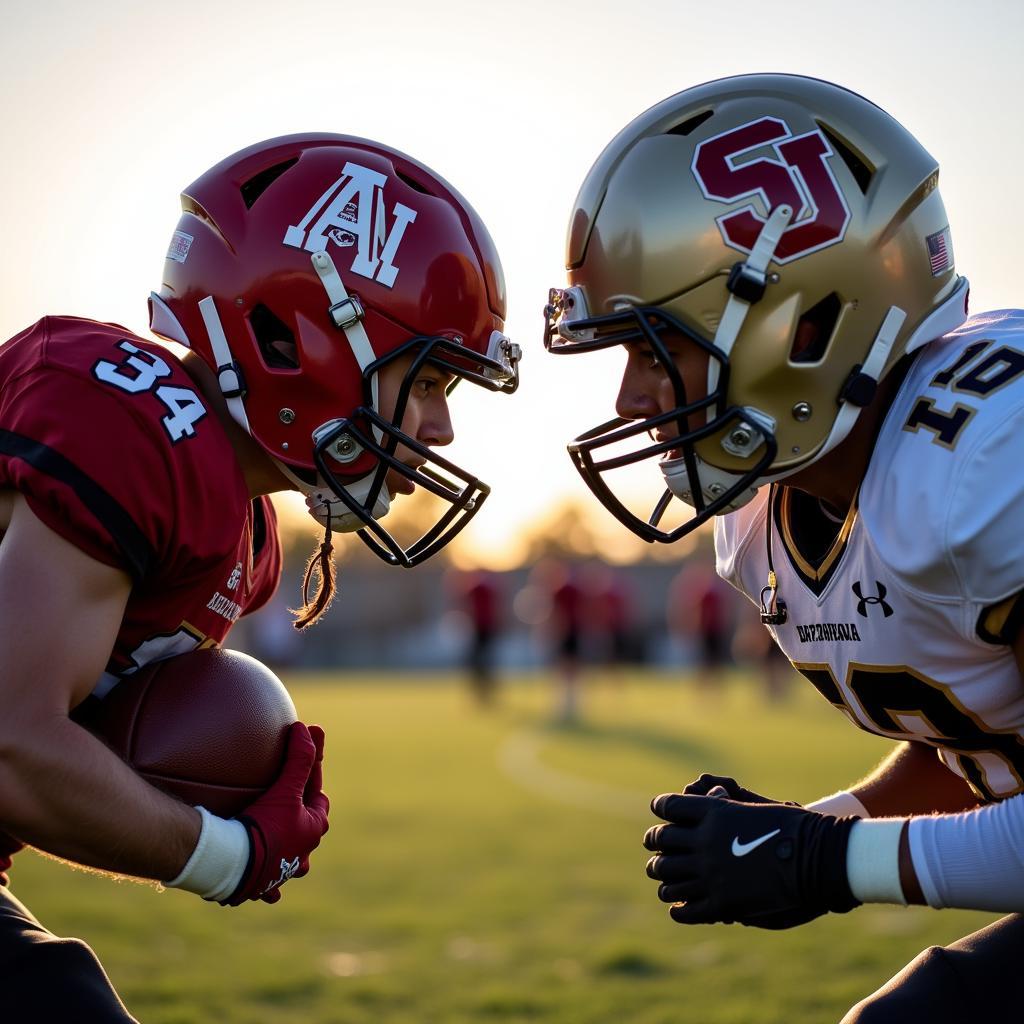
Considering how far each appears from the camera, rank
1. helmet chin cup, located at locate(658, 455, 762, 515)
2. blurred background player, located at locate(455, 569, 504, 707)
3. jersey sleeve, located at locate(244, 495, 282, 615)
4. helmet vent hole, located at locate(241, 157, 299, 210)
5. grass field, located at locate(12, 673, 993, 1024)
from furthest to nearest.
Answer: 1. blurred background player, located at locate(455, 569, 504, 707)
2. grass field, located at locate(12, 673, 993, 1024)
3. jersey sleeve, located at locate(244, 495, 282, 615)
4. helmet vent hole, located at locate(241, 157, 299, 210)
5. helmet chin cup, located at locate(658, 455, 762, 515)

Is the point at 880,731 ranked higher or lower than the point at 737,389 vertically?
lower

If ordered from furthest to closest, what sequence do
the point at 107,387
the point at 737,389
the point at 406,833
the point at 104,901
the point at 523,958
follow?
1. the point at 406,833
2. the point at 104,901
3. the point at 523,958
4. the point at 737,389
5. the point at 107,387

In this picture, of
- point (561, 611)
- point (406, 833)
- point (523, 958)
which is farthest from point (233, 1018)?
point (561, 611)

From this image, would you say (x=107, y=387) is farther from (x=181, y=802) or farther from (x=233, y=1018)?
(x=233, y=1018)

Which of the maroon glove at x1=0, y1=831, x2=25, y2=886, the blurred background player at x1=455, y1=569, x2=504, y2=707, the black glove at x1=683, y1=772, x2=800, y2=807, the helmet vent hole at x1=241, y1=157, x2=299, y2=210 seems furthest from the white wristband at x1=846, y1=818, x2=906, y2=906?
the blurred background player at x1=455, y1=569, x2=504, y2=707

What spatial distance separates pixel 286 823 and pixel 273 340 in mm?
1059

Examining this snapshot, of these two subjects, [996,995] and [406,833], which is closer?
[996,995]

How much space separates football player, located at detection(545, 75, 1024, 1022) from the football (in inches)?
32.9

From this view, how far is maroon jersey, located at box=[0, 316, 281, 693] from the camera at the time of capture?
6.84 feet

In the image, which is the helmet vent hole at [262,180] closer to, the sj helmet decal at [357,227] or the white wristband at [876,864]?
the sj helmet decal at [357,227]

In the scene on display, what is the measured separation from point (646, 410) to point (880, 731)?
0.86 meters

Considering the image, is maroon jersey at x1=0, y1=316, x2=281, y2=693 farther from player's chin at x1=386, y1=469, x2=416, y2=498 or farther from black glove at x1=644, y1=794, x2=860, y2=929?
black glove at x1=644, y1=794, x2=860, y2=929

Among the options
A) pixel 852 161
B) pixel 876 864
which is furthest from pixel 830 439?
pixel 876 864

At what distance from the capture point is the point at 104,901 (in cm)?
563
